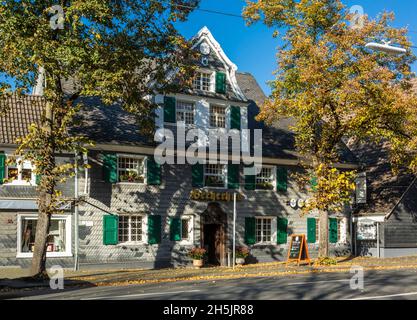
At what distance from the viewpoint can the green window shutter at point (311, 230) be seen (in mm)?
33812

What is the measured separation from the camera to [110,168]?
27438 millimetres

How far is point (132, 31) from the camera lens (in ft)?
73.2

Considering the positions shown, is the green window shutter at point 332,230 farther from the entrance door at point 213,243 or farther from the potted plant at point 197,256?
the potted plant at point 197,256

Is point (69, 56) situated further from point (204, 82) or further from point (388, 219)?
point (388, 219)

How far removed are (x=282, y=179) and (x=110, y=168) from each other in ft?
32.6

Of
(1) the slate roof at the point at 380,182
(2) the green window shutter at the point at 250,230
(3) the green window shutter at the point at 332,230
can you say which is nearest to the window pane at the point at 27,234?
(2) the green window shutter at the point at 250,230

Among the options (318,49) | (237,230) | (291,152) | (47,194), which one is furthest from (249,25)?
(47,194)

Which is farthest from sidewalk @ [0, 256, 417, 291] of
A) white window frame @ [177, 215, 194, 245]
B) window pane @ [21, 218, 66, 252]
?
white window frame @ [177, 215, 194, 245]

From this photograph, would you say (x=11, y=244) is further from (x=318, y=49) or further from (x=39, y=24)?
(x=318, y=49)

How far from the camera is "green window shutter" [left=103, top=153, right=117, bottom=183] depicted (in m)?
27.3

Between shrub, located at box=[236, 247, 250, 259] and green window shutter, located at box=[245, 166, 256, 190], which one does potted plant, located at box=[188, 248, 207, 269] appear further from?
green window shutter, located at box=[245, 166, 256, 190]

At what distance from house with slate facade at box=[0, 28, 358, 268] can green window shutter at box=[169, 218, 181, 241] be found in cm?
5

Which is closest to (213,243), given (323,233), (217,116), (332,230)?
(323,233)
